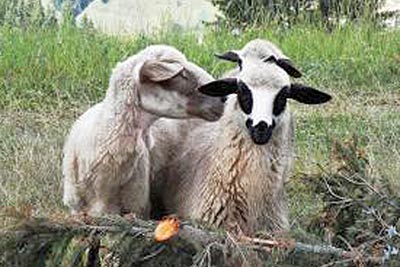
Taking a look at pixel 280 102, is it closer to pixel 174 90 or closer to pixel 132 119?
pixel 174 90

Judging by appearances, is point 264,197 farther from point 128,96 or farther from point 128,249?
point 128,249

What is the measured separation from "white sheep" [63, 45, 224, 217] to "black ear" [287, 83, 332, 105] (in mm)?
364

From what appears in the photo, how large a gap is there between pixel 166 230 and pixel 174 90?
157 centimetres

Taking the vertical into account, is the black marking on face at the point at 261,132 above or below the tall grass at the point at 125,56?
above

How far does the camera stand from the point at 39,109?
10188mm

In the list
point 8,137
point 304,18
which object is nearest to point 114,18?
point 304,18

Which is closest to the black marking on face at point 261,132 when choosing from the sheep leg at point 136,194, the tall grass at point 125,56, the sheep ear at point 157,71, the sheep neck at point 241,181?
the sheep neck at point 241,181

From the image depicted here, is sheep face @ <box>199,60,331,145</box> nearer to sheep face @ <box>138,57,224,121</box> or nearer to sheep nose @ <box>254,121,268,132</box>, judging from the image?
sheep nose @ <box>254,121,268,132</box>

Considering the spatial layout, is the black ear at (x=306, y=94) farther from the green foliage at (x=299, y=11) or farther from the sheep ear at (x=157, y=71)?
the green foliage at (x=299, y=11)

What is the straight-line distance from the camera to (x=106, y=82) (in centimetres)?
1074

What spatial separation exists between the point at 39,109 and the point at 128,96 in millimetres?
5065

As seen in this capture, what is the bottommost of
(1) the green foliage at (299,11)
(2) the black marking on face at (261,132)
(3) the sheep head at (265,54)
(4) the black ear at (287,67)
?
(1) the green foliage at (299,11)

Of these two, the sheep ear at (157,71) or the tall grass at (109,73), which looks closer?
the sheep ear at (157,71)

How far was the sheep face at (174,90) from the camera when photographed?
207 inches
